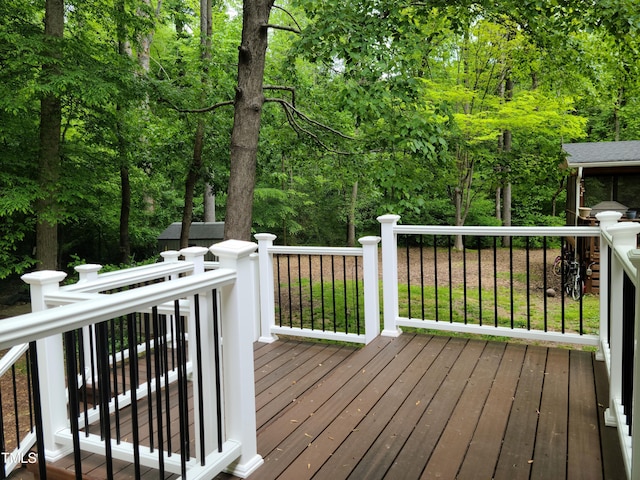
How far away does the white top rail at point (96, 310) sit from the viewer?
1.19 metres

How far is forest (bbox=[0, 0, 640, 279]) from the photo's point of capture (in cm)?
519

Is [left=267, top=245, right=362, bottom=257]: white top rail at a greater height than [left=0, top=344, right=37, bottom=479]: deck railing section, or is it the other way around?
[left=267, top=245, right=362, bottom=257]: white top rail

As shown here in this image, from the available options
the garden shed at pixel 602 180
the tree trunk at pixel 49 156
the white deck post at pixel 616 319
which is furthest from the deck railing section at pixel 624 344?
the garden shed at pixel 602 180

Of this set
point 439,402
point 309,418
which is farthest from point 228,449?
point 439,402

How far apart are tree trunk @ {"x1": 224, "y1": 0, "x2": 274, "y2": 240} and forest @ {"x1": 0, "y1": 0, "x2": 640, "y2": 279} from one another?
0.05ft

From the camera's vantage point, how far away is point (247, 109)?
5.19m

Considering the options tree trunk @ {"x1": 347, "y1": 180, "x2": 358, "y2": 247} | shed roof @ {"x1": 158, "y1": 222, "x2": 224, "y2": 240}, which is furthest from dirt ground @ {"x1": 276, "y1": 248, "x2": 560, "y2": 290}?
shed roof @ {"x1": 158, "y1": 222, "x2": 224, "y2": 240}

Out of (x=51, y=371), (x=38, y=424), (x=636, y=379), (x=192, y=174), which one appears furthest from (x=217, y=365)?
(x=192, y=174)

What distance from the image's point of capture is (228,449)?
2051 mm

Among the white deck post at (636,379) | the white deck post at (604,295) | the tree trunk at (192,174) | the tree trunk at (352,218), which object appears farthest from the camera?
the tree trunk at (352,218)

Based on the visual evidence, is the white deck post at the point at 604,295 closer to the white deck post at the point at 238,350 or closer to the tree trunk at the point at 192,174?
the white deck post at the point at 238,350

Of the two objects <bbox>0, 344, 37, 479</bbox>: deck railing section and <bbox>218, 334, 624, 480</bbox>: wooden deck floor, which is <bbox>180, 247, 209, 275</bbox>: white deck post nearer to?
<bbox>218, 334, 624, 480</bbox>: wooden deck floor

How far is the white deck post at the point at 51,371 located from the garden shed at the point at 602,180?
9.24 meters

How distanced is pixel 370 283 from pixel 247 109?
8.10ft
